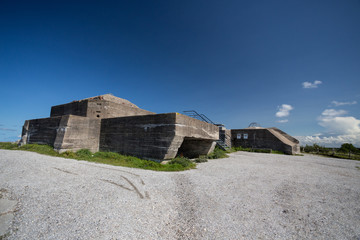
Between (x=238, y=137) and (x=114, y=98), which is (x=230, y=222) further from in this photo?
(x=238, y=137)

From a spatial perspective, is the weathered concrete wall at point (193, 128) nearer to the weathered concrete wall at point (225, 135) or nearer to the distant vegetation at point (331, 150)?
the weathered concrete wall at point (225, 135)

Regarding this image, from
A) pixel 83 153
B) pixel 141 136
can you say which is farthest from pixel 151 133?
pixel 83 153

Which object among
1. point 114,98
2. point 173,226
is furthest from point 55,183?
point 114,98

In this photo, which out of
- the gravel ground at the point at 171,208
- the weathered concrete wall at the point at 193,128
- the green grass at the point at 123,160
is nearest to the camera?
the gravel ground at the point at 171,208

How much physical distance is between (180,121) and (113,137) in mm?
6868

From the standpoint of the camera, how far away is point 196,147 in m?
15.3

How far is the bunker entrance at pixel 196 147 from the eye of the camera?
Answer: 1512cm

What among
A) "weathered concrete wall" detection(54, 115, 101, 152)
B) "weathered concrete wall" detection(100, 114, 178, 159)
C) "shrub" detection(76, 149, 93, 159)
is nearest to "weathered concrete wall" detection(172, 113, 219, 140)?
"weathered concrete wall" detection(100, 114, 178, 159)

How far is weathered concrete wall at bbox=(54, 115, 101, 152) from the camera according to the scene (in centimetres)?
1229

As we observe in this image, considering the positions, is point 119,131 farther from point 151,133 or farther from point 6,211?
point 6,211

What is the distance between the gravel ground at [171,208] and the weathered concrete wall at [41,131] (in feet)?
27.6

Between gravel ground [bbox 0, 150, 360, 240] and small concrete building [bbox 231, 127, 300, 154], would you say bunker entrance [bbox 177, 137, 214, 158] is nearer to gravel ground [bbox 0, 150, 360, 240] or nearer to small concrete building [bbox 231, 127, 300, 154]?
gravel ground [bbox 0, 150, 360, 240]

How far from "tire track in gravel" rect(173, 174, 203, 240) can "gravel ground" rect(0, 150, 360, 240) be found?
2 centimetres

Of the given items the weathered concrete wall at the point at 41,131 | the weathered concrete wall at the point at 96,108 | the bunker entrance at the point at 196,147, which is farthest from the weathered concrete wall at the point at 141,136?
the bunker entrance at the point at 196,147
